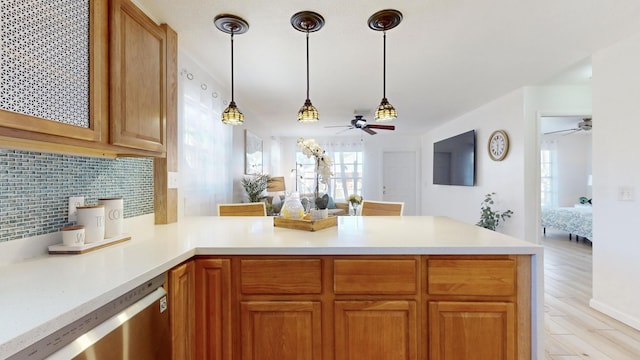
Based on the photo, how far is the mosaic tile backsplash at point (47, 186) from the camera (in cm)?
107

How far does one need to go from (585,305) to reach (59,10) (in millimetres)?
4099

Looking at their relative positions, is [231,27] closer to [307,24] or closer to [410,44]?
[307,24]

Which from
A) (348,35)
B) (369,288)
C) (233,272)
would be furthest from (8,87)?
(348,35)

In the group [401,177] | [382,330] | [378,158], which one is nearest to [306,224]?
[382,330]

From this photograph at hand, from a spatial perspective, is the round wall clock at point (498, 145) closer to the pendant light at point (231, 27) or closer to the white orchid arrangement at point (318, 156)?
the white orchid arrangement at point (318, 156)

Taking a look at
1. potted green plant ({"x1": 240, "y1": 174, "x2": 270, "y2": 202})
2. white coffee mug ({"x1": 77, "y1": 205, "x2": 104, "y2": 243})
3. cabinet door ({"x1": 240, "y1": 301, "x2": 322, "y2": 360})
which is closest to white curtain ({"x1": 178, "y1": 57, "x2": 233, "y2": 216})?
potted green plant ({"x1": 240, "y1": 174, "x2": 270, "y2": 202})

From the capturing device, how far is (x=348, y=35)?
2.08 m

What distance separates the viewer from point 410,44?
7.31 ft

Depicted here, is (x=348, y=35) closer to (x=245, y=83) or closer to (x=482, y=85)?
(x=245, y=83)

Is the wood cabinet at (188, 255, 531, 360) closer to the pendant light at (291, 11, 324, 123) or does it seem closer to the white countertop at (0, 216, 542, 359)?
the white countertop at (0, 216, 542, 359)

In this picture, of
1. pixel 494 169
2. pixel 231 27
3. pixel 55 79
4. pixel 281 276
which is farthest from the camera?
pixel 494 169

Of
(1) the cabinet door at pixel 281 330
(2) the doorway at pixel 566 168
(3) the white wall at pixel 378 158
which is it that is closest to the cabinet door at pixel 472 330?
(1) the cabinet door at pixel 281 330

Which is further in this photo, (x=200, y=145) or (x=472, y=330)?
(x=200, y=145)

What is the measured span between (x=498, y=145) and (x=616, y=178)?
166 centimetres
